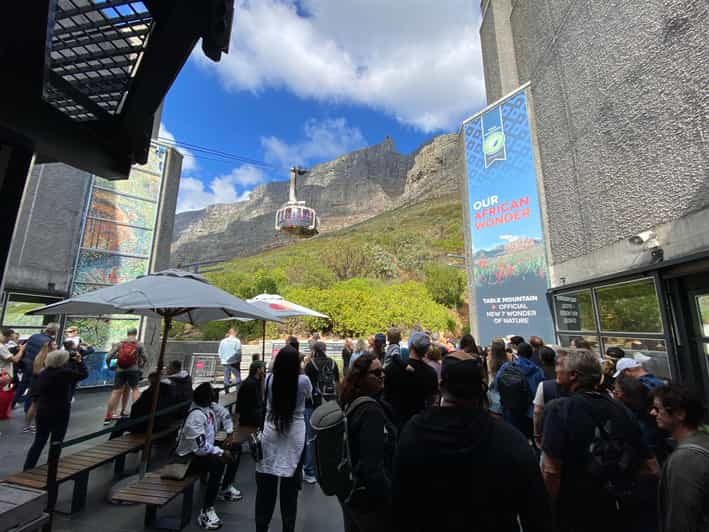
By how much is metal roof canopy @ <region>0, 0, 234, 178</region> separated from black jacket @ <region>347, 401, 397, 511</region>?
2.41 meters

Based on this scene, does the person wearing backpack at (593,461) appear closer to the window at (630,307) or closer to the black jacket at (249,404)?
the black jacket at (249,404)

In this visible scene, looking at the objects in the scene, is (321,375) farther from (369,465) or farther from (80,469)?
(369,465)

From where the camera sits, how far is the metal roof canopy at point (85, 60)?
1.78 metres

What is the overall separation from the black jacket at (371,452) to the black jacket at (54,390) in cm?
390

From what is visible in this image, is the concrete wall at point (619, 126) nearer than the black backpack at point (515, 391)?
No

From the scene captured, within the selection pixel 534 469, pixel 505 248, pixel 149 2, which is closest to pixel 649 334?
pixel 505 248

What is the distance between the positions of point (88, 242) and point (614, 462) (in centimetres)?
1258

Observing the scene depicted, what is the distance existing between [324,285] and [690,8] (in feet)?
70.9

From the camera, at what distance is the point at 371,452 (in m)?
1.89

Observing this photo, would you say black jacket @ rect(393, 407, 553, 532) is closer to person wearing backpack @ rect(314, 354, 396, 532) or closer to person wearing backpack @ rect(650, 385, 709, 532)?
person wearing backpack @ rect(314, 354, 396, 532)

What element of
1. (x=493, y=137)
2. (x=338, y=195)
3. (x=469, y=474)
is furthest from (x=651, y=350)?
(x=338, y=195)

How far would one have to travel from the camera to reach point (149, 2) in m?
1.83

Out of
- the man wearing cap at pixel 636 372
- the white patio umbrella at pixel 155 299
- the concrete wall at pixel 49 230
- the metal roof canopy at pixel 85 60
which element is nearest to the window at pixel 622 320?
the man wearing cap at pixel 636 372

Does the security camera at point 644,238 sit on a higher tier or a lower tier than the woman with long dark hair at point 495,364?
higher
